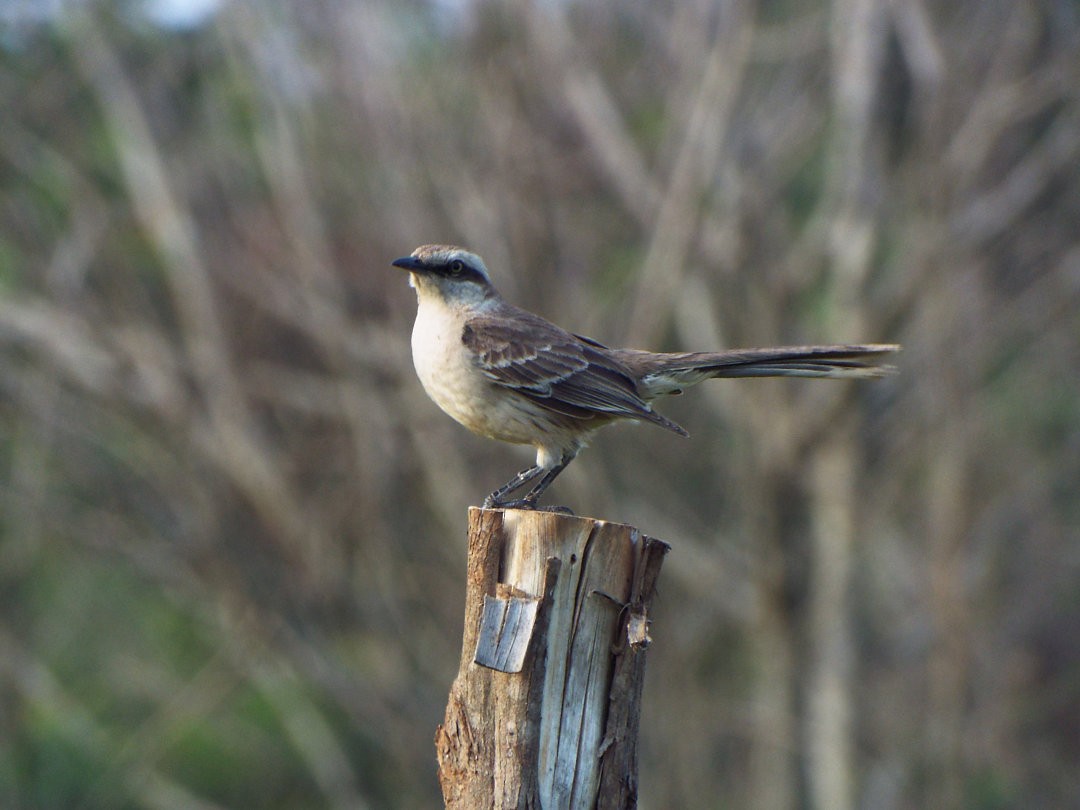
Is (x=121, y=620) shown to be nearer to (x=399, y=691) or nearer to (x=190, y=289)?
(x=399, y=691)

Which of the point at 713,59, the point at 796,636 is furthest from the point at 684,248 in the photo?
the point at 796,636

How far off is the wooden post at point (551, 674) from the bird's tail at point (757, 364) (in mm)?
1921

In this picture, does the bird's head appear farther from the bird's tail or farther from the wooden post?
the wooden post

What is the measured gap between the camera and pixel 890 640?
51.8ft

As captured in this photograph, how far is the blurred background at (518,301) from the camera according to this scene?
1172cm

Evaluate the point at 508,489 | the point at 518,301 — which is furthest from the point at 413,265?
the point at 518,301

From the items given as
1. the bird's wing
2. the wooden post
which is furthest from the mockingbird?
the wooden post

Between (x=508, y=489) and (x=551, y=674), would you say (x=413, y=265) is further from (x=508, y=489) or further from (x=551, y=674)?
(x=551, y=674)

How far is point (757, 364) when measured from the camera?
19.8 feet

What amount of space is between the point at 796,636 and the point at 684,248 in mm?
4731

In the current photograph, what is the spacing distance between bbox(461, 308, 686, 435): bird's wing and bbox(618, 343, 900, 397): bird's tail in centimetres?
23

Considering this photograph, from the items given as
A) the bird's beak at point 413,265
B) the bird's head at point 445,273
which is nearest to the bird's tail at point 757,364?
the bird's head at point 445,273

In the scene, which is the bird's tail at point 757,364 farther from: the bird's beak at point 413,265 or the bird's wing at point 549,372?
the bird's beak at point 413,265

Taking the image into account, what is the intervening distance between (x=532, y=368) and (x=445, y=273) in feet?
2.43
